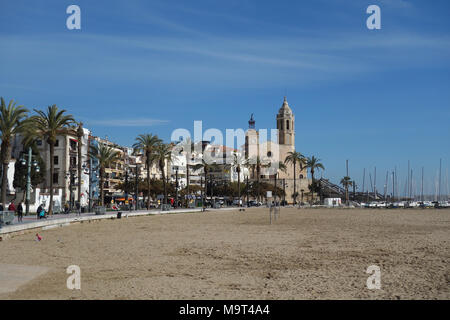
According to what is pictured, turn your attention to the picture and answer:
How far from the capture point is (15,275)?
39.0 ft

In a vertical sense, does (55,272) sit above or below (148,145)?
below

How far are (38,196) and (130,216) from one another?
49.7 feet

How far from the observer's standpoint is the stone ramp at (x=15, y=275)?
34.0 ft

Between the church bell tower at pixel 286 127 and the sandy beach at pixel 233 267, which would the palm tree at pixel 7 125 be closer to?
the sandy beach at pixel 233 267

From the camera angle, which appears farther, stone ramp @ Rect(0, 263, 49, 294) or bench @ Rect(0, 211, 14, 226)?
bench @ Rect(0, 211, 14, 226)

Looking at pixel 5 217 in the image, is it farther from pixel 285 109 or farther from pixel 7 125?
pixel 285 109

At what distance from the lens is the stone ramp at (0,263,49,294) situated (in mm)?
10363

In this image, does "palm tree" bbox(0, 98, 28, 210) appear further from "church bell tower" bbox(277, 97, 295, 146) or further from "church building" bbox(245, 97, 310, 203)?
"church bell tower" bbox(277, 97, 295, 146)

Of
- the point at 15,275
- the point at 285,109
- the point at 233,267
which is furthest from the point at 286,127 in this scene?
the point at 15,275

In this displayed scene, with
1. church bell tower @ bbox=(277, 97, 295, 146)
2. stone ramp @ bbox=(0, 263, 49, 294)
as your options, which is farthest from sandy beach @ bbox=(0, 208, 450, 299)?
church bell tower @ bbox=(277, 97, 295, 146)

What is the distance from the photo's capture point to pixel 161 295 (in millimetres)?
9883

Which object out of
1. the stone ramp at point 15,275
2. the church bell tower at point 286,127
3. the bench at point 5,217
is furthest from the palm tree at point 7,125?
the church bell tower at point 286,127
